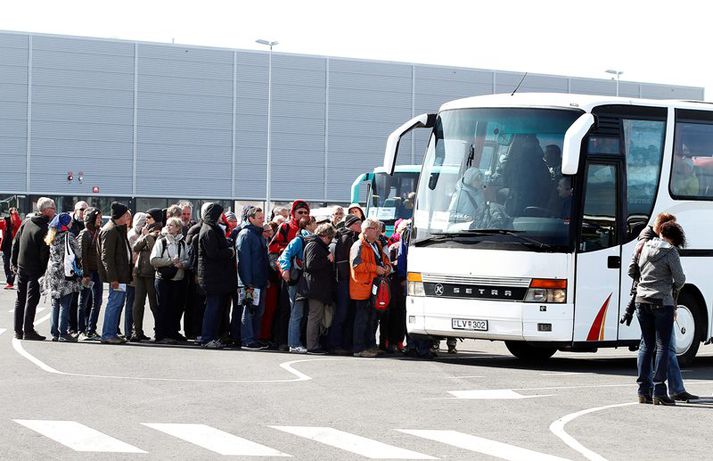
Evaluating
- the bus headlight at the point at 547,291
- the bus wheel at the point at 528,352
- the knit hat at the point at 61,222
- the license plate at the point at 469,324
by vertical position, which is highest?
the knit hat at the point at 61,222

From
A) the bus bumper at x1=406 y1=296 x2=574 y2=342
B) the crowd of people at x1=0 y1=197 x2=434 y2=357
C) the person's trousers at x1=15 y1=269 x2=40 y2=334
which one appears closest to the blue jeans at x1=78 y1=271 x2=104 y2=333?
the crowd of people at x1=0 y1=197 x2=434 y2=357

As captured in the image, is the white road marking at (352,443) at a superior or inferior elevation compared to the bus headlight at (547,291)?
inferior

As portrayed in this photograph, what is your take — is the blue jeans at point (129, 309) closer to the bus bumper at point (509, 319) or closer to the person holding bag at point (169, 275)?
the person holding bag at point (169, 275)

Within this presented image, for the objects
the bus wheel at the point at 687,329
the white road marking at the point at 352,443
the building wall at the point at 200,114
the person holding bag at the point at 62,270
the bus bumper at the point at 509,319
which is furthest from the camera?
the building wall at the point at 200,114

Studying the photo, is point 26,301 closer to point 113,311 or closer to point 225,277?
point 113,311

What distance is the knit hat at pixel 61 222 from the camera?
1861 centimetres

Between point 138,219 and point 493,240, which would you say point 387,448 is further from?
point 138,219

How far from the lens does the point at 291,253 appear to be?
17.8 meters

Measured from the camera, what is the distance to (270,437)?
32.9 feet

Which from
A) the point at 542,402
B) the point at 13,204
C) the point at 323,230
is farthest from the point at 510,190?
the point at 13,204

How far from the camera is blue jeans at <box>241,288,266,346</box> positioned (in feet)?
59.9

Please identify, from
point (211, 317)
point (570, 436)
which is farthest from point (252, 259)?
point (570, 436)

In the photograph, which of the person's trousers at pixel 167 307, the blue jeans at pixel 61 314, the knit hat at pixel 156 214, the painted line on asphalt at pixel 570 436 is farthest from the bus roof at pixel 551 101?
the blue jeans at pixel 61 314

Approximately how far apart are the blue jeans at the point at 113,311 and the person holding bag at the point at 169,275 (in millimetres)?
543
